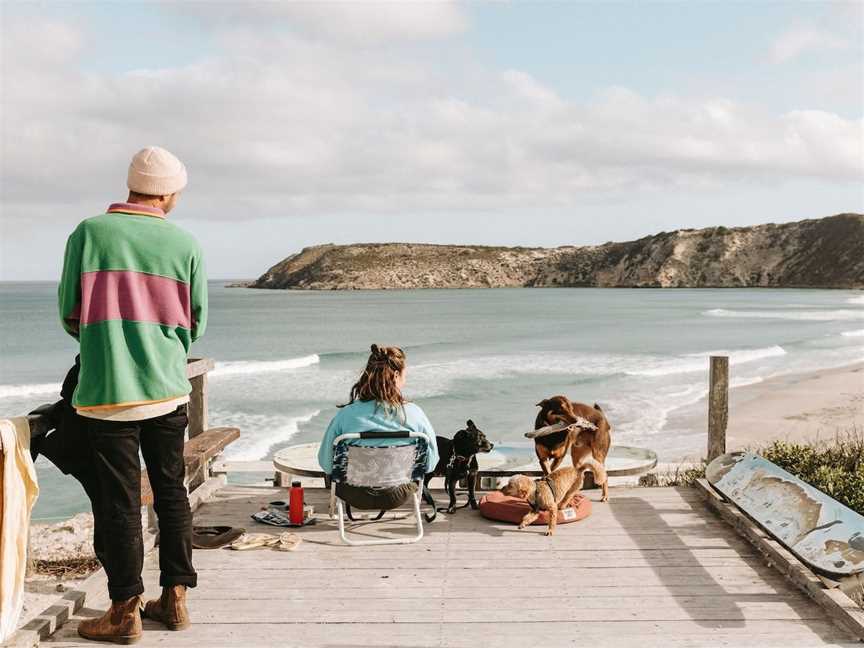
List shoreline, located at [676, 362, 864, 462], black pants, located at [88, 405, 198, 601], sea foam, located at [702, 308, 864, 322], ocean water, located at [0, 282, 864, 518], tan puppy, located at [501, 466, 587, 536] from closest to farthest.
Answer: black pants, located at [88, 405, 198, 601], tan puppy, located at [501, 466, 587, 536], shoreline, located at [676, 362, 864, 462], ocean water, located at [0, 282, 864, 518], sea foam, located at [702, 308, 864, 322]

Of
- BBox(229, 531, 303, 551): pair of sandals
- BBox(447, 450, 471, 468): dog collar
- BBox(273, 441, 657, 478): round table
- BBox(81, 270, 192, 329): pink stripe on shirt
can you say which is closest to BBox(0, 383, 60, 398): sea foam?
BBox(273, 441, 657, 478): round table

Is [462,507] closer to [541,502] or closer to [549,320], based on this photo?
[541,502]

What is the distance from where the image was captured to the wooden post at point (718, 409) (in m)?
7.07

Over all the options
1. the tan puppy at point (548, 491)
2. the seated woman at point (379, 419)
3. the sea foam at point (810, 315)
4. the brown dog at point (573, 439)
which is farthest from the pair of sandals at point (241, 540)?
the sea foam at point (810, 315)

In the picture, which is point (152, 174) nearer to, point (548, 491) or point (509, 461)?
point (548, 491)

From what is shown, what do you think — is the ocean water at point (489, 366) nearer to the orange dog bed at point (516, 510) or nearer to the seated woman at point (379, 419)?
the orange dog bed at point (516, 510)

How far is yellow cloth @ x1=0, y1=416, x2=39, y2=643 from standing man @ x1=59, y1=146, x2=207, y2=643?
1.05 ft

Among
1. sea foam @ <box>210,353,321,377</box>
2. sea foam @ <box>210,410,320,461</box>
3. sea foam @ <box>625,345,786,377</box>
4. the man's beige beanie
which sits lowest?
sea foam @ <box>210,353,321,377</box>

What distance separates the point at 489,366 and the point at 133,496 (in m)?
26.9

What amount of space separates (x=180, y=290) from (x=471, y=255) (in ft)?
586

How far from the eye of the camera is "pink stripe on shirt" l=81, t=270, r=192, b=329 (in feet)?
11.2

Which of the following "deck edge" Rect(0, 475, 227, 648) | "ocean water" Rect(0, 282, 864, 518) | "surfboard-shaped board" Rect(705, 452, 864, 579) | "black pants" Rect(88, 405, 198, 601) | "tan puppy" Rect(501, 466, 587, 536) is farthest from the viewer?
"ocean water" Rect(0, 282, 864, 518)

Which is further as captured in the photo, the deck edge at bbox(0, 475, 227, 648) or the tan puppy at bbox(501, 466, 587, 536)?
the tan puppy at bbox(501, 466, 587, 536)

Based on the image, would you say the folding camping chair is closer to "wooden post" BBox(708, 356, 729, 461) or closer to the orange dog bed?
the orange dog bed
